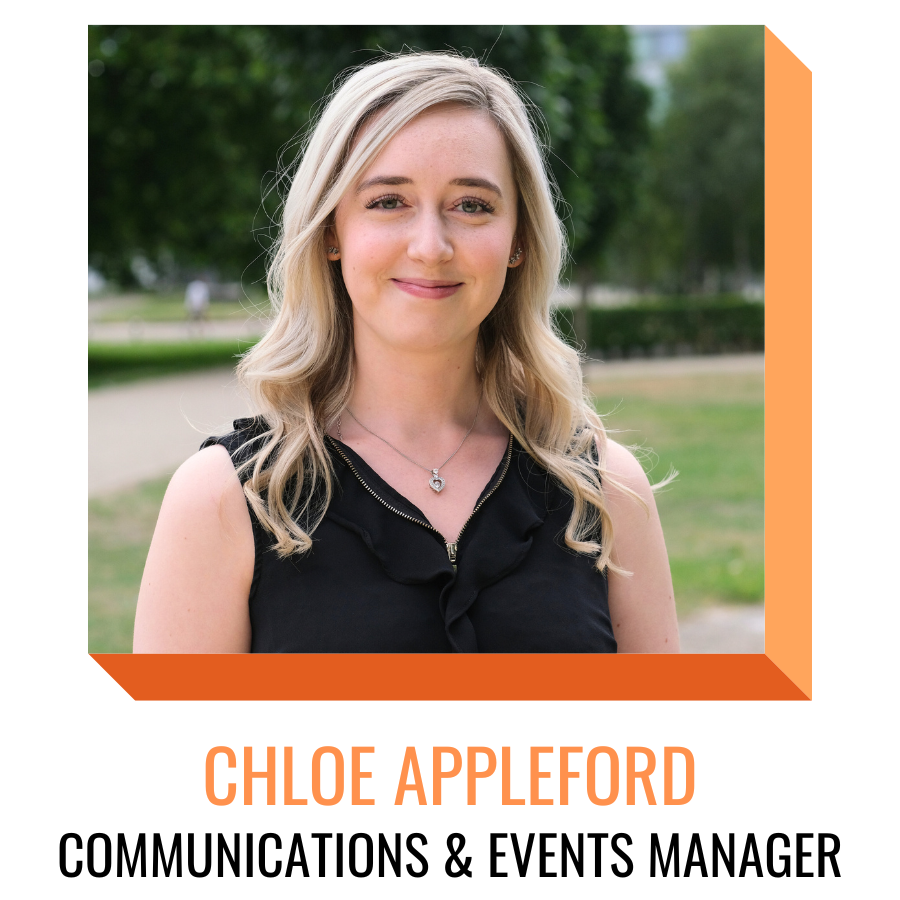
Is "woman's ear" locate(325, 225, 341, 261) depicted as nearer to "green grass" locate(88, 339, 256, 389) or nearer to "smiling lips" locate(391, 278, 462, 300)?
"smiling lips" locate(391, 278, 462, 300)

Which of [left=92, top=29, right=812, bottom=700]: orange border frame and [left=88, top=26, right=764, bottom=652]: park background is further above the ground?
[left=88, top=26, right=764, bottom=652]: park background

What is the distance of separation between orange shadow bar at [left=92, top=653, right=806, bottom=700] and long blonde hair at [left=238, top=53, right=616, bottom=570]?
25cm

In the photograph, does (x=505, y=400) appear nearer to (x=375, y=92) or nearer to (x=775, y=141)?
(x=375, y=92)

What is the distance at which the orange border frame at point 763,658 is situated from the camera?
221cm

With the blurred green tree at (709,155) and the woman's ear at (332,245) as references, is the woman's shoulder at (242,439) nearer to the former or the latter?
the woman's ear at (332,245)

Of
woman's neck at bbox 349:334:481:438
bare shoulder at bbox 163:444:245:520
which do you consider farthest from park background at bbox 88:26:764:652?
woman's neck at bbox 349:334:481:438

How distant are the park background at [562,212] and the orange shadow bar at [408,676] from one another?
0.59 metres

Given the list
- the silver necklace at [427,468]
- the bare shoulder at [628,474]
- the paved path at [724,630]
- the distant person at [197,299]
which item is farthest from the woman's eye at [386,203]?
the distant person at [197,299]

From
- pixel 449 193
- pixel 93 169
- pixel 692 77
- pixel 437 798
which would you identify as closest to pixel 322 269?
pixel 449 193

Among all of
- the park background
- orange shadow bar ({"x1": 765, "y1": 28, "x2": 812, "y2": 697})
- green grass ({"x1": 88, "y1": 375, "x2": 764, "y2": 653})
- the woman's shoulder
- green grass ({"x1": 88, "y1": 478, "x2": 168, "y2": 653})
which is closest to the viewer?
the woman's shoulder

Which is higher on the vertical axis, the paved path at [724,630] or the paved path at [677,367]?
the paved path at [677,367]

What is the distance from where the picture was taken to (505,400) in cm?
259

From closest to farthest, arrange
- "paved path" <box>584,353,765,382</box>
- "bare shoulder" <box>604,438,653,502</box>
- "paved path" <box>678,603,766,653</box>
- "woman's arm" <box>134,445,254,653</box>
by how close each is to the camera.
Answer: "woman's arm" <box>134,445,254,653</box>, "bare shoulder" <box>604,438,653,502</box>, "paved path" <box>678,603,766,653</box>, "paved path" <box>584,353,765,382</box>

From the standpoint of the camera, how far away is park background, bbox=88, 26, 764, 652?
7.41 metres
